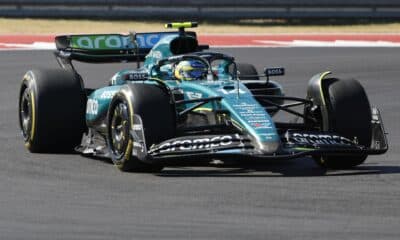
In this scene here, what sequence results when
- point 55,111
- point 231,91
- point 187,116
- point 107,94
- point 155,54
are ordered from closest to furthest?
point 231,91 < point 187,116 < point 107,94 < point 55,111 < point 155,54

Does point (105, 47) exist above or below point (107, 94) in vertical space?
above

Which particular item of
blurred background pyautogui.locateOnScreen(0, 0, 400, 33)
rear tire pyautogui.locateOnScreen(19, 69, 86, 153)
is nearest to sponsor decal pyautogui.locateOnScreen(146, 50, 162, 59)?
rear tire pyautogui.locateOnScreen(19, 69, 86, 153)

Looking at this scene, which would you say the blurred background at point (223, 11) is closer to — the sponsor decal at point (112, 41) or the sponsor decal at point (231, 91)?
the sponsor decal at point (112, 41)

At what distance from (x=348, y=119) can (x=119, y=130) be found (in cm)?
200

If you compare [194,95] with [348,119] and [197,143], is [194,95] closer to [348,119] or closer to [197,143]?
[197,143]

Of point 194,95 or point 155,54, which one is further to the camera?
point 155,54

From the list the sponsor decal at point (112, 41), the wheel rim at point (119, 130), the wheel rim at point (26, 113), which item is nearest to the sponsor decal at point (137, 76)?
the wheel rim at point (119, 130)

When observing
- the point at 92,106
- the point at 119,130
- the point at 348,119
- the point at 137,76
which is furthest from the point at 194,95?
the point at 348,119

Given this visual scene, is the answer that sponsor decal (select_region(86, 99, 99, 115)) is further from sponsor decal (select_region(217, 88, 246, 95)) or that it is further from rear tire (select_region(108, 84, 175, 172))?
sponsor decal (select_region(217, 88, 246, 95))

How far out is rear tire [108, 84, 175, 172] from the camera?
33.1 feet

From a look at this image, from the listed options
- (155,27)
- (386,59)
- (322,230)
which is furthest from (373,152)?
(155,27)

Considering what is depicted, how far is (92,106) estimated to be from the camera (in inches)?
451

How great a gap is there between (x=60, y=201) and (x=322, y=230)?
2150mm

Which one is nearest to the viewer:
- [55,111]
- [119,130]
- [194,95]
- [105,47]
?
[119,130]
